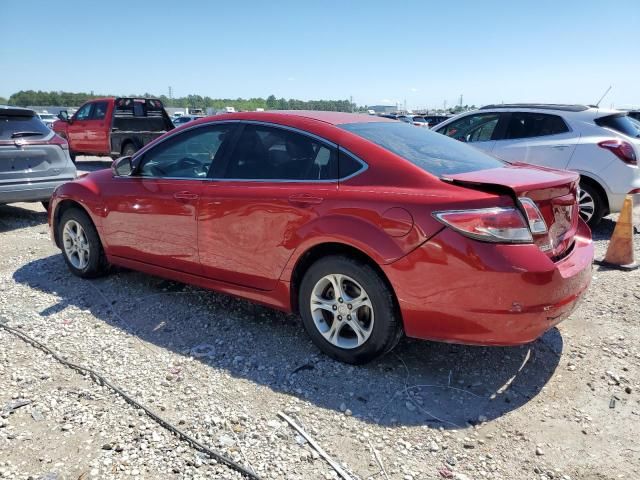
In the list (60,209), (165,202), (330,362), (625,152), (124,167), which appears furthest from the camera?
(625,152)

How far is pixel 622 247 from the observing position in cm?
511

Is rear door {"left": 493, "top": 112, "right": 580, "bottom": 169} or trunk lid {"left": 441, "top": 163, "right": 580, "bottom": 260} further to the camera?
rear door {"left": 493, "top": 112, "right": 580, "bottom": 169}

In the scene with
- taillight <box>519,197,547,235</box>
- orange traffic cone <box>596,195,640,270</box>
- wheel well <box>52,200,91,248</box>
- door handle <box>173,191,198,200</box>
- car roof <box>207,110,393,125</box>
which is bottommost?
orange traffic cone <box>596,195,640,270</box>

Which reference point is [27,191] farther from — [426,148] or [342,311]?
[426,148]

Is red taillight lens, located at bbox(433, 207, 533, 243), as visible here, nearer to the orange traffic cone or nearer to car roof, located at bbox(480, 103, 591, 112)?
the orange traffic cone

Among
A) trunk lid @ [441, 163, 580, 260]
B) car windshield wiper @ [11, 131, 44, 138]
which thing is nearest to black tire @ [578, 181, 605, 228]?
trunk lid @ [441, 163, 580, 260]

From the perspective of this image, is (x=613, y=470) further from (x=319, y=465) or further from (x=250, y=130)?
(x=250, y=130)

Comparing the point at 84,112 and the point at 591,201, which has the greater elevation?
the point at 84,112

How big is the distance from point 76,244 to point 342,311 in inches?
122

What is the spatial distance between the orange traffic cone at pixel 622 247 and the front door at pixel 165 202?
13.3 ft

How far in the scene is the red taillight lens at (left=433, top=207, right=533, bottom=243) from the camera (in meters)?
2.66

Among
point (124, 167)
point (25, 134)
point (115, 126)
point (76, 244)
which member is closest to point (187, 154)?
point (124, 167)

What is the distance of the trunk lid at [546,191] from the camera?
9.16 ft

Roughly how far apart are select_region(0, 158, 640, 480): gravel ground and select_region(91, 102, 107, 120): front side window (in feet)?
37.4
